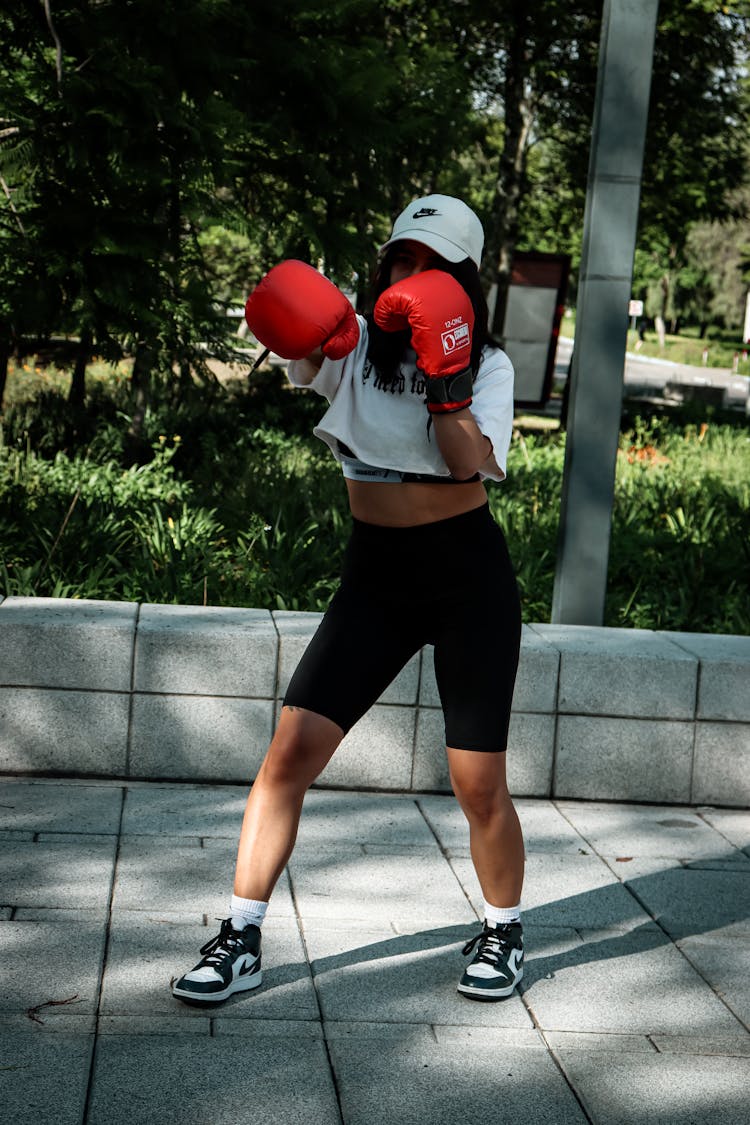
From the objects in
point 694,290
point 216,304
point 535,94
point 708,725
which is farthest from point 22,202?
point 694,290

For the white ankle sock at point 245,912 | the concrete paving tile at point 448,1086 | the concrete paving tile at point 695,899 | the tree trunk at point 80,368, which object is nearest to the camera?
the concrete paving tile at point 448,1086

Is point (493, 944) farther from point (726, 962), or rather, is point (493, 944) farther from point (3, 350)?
point (3, 350)

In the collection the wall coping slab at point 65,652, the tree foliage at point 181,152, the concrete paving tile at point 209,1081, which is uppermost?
the tree foliage at point 181,152

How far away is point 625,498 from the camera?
329 inches

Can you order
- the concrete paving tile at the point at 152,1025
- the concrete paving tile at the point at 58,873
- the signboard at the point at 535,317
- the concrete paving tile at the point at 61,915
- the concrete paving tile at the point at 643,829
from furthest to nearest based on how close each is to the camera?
1. the signboard at the point at 535,317
2. the concrete paving tile at the point at 643,829
3. the concrete paving tile at the point at 58,873
4. the concrete paving tile at the point at 61,915
5. the concrete paving tile at the point at 152,1025

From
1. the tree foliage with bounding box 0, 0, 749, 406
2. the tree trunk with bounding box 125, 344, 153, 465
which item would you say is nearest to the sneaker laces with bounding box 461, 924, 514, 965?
the tree foliage with bounding box 0, 0, 749, 406

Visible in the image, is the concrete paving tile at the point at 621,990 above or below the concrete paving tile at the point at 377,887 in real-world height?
above

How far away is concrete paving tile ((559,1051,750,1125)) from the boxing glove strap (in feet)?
4.66

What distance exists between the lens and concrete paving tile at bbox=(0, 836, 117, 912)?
140 inches

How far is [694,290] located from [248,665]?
244 feet

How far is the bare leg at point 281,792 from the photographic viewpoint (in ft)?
9.93

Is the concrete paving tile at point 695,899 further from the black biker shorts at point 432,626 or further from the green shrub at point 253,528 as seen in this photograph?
the green shrub at point 253,528

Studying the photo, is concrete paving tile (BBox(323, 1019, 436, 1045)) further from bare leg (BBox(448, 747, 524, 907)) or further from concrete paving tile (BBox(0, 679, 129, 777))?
concrete paving tile (BBox(0, 679, 129, 777))

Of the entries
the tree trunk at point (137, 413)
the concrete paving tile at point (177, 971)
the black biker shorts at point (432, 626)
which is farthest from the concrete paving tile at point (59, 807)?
the tree trunk at point (137, 413)
